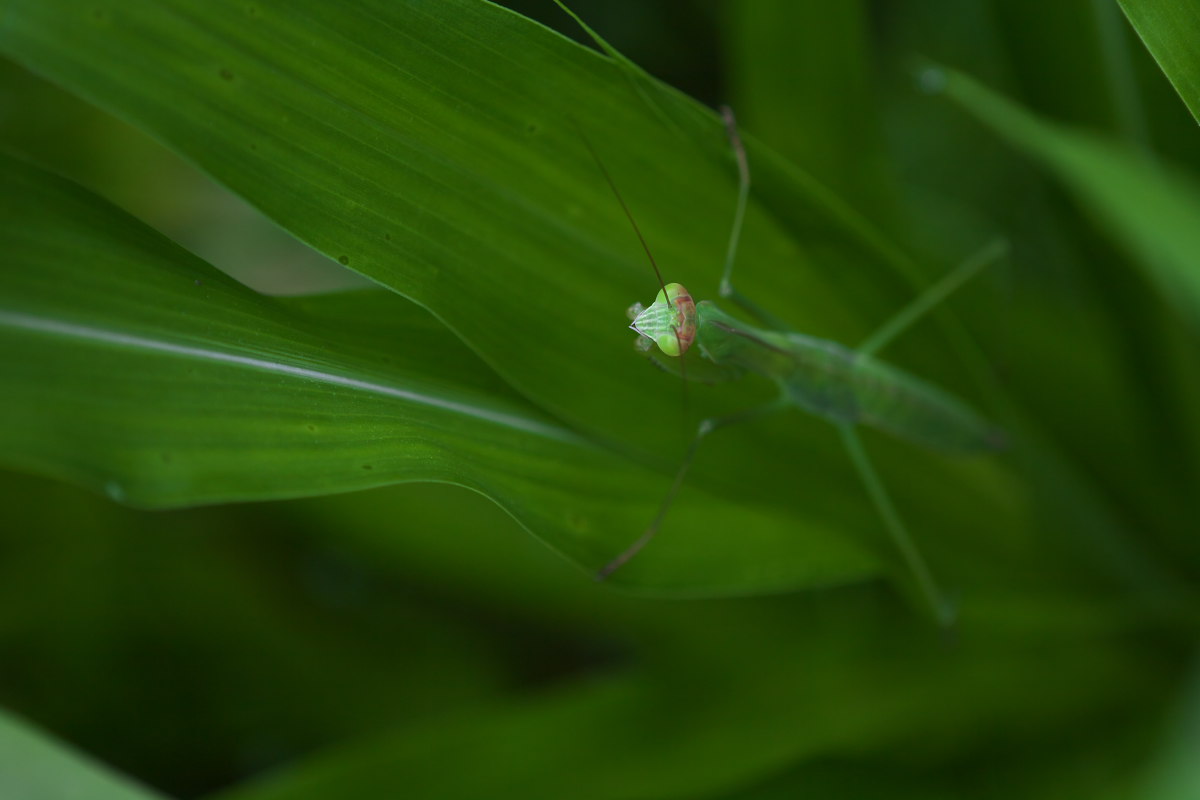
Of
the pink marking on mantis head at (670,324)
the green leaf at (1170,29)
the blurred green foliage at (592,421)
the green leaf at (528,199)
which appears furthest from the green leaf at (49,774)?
the green leaf at (1170,29)

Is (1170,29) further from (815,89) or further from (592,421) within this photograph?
(592,421)

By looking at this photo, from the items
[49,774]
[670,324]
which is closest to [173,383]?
[49,774]

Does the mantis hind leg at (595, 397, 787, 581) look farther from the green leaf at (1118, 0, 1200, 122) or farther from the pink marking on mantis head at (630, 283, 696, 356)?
the green leaf at (1118, 0, 1200, 122)

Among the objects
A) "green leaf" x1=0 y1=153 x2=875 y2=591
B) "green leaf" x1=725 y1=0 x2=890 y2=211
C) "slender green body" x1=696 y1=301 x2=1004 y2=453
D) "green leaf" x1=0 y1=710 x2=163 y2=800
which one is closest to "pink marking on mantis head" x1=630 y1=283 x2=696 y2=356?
"slender green body" x1=696 y1=301 x2=1004 y2=453

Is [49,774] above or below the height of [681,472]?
below

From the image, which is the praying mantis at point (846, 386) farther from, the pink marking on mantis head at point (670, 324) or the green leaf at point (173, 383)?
the green leaf at point (173, 383)
